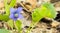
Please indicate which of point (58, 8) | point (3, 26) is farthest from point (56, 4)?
point (3, 26)

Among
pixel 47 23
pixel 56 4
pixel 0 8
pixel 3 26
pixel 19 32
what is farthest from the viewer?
pixel 56 4

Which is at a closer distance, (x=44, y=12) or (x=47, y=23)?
(x=44, y=12)

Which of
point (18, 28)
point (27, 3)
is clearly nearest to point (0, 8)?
point (27, 3)

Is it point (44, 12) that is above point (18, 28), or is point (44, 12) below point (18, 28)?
above

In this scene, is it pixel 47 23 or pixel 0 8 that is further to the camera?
pixel 0 8

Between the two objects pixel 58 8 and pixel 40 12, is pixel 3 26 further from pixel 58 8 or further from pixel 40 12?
pixel 58 8

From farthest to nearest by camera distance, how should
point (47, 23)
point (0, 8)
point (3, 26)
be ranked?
point (0, 8) < point (47, 23) < point (3, 26)

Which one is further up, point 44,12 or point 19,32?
point 44,12

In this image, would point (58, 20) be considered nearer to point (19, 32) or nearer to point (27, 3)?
point (27, 3)

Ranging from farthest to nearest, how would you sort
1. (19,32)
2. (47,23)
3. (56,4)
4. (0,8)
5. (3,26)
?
1. (56,4)
2. (0,8)
3. (47,23)
4. (3,26)
5. (19,32)
